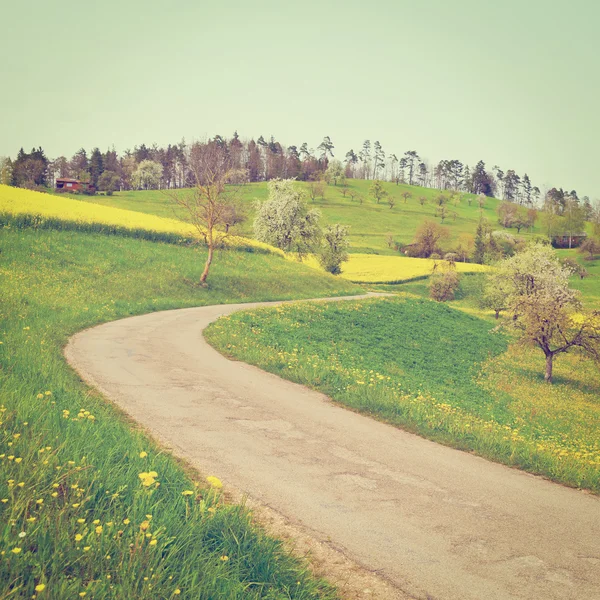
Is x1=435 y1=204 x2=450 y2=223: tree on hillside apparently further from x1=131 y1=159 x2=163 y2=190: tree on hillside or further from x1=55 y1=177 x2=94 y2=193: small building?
x1=55 y1=177 x2=94 y2=193: small building

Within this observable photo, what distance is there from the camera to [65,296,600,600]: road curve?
5245 mm

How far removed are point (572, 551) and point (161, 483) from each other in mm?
5171

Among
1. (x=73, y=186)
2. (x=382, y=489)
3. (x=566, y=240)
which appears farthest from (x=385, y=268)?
(x=73, y=186)

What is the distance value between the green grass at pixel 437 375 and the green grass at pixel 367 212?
2708 inches

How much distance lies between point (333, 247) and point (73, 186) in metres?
95.9

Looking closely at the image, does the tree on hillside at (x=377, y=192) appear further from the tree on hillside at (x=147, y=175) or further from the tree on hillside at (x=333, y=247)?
the tree on hillside at (x=333, y=247)

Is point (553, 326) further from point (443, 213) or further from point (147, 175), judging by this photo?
point (147, 175)

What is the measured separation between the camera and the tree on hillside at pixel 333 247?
74.4m

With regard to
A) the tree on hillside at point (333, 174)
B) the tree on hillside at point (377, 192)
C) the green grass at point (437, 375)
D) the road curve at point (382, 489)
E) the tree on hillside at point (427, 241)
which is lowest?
the green grass at point (437, 375)

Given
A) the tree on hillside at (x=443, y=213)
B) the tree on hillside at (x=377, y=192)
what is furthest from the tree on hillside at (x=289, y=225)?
the tree on hillside at (x=377, y=192)

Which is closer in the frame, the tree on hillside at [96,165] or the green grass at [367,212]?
the green grass at [367,212]

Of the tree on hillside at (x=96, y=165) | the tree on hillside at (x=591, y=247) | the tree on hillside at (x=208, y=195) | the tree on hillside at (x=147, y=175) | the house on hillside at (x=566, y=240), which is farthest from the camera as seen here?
the tree on hillside at (x=147, y=175)

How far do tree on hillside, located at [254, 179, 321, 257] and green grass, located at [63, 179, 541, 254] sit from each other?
2578cm

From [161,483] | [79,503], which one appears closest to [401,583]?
[161,483]
